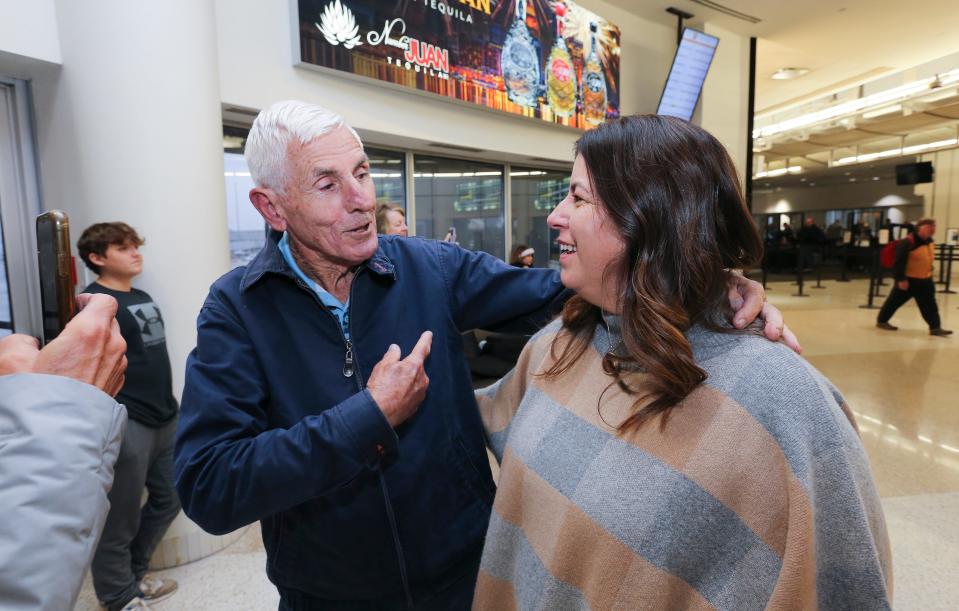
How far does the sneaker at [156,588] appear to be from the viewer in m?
2.46

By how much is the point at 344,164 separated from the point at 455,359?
0.49 m

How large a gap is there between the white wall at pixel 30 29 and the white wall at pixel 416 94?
81 centimetres

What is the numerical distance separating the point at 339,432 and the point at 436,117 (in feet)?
12.6

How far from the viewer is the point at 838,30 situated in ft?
23.9

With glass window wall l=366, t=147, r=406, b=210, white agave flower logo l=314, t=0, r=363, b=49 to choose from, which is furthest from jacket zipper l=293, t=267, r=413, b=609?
glass window wall l=366, t=147, r=406, b=210

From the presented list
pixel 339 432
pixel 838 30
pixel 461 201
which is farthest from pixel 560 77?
pixel 339 432

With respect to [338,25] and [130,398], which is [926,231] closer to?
[338,25]

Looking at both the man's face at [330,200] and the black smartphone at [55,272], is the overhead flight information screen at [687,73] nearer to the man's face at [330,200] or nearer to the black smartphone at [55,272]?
the man's face at [330,200]

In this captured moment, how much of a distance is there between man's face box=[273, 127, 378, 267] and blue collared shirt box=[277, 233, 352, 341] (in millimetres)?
52

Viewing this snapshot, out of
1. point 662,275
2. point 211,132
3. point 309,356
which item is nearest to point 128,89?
point 211,132

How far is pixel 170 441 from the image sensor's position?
8.12ft

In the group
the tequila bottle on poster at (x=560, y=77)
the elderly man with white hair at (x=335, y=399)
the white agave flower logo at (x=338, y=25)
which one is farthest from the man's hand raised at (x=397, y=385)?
the tequila bottle on poster at (x=560, y=77)

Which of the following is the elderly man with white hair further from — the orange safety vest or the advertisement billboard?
the orange safety vest

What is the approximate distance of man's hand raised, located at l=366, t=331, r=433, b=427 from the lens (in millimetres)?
951
